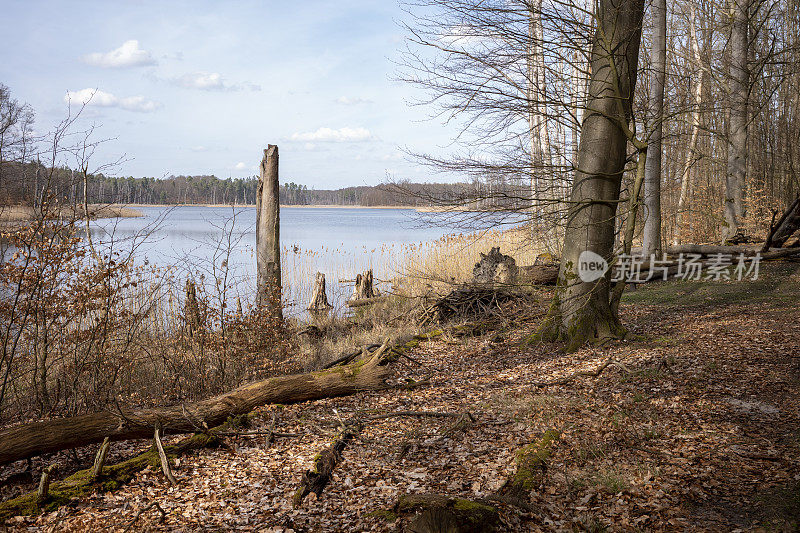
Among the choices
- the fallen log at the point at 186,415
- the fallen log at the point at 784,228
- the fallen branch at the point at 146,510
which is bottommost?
the fallen branch at the point at 146,510

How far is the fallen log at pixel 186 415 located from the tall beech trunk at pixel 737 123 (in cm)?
1068

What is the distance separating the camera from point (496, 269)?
421 inches

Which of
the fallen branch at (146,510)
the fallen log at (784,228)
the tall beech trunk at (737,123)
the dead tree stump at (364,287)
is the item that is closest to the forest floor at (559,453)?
the fallen branch at (146,510)

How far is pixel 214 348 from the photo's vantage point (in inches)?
259

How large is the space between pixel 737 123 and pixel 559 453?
1230cm

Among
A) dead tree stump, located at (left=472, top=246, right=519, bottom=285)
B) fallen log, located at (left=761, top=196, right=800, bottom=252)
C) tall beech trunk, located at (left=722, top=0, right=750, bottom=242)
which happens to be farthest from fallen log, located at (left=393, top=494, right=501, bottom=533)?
tall beech trunk, located at (left=722, top=0, right=750, bottom=242)

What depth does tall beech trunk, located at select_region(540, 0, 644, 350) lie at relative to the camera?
632 centimetres

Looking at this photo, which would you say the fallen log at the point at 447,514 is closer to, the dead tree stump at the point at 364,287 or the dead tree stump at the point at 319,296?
the dead tree stump at the point at 319,296

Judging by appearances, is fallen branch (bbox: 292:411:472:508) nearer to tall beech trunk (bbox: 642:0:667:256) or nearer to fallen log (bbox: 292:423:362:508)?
fallen log (bbox: 292:423:362:508)

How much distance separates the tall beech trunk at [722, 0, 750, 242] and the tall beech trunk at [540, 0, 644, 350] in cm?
783

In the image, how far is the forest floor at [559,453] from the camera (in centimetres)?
335

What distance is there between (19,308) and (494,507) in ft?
14.4

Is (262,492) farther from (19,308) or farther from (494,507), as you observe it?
(19,308)

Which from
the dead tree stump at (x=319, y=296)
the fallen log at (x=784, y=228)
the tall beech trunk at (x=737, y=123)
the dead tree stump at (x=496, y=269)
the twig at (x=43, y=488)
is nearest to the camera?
the twig at (x=43, y=488)
